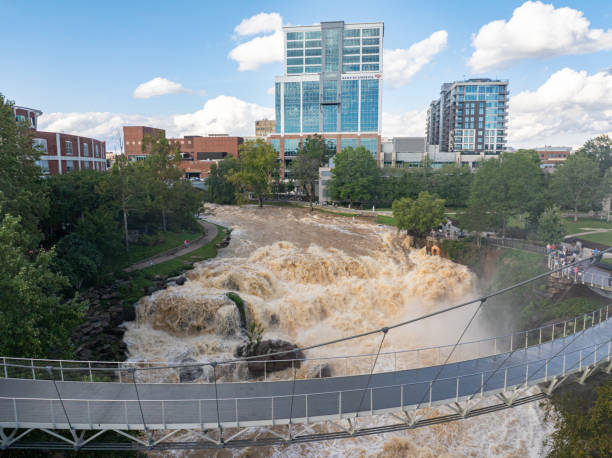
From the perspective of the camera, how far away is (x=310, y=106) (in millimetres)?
98000

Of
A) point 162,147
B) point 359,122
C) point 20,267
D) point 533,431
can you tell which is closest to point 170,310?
point 20,267

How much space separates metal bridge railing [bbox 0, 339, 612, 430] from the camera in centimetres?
1244

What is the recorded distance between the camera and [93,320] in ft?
77.4

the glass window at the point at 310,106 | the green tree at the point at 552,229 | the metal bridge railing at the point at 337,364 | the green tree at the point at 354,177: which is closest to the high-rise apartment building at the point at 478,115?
the glass window at the point at 310,106

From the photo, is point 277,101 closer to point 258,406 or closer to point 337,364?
point 337,364

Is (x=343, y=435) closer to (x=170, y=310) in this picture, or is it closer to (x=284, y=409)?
(x=284, y=409)

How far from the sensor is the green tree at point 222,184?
227 ft

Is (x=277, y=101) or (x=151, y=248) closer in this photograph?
(x=151, y=248)

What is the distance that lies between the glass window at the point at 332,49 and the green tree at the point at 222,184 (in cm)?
4437

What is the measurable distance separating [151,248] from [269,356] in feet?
61.6

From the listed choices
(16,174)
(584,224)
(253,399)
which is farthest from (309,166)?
(253,399)

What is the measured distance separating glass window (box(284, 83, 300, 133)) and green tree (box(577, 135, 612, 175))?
57043 millimetres

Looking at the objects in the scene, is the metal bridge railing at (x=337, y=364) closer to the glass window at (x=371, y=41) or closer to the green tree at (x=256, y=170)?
the green tree at (x=256, y=170)

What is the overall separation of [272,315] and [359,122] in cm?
7705
